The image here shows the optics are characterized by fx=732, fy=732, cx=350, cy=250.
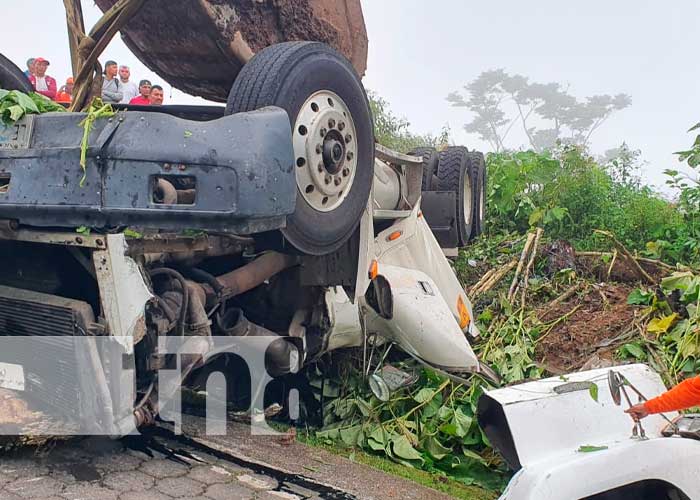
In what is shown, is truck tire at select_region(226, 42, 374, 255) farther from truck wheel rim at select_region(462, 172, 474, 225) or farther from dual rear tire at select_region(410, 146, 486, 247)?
truck wheel rim at select_region(462, 172, 474, 225)

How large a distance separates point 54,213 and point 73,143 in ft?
0.83

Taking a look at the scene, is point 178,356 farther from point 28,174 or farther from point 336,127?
point 336,127

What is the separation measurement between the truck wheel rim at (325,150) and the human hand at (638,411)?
4.95 ft

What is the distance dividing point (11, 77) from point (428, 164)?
3.42 metres

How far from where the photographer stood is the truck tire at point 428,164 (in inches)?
233

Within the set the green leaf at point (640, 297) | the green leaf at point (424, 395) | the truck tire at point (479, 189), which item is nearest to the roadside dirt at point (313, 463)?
the green leaf at point (424, 395)

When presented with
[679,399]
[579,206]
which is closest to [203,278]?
[679,399]

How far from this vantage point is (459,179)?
5.94 meters

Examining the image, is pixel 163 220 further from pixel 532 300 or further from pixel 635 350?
pixel 532 300

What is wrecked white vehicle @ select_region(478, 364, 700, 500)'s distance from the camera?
202 centimetres

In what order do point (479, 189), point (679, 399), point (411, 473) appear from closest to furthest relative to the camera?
1. point (679, 399)
2. point (411, 473)
3. point (479, 189)

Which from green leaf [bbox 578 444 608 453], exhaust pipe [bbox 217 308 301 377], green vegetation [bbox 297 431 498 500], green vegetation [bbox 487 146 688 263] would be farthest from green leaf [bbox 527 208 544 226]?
green leaf [bbox 578 444 608 453]

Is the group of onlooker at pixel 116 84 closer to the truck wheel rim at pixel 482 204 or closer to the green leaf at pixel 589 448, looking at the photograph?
the truck wheel rim at pixel 482 204

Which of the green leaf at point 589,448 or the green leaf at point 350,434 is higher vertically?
the green leaf at point 589,448
